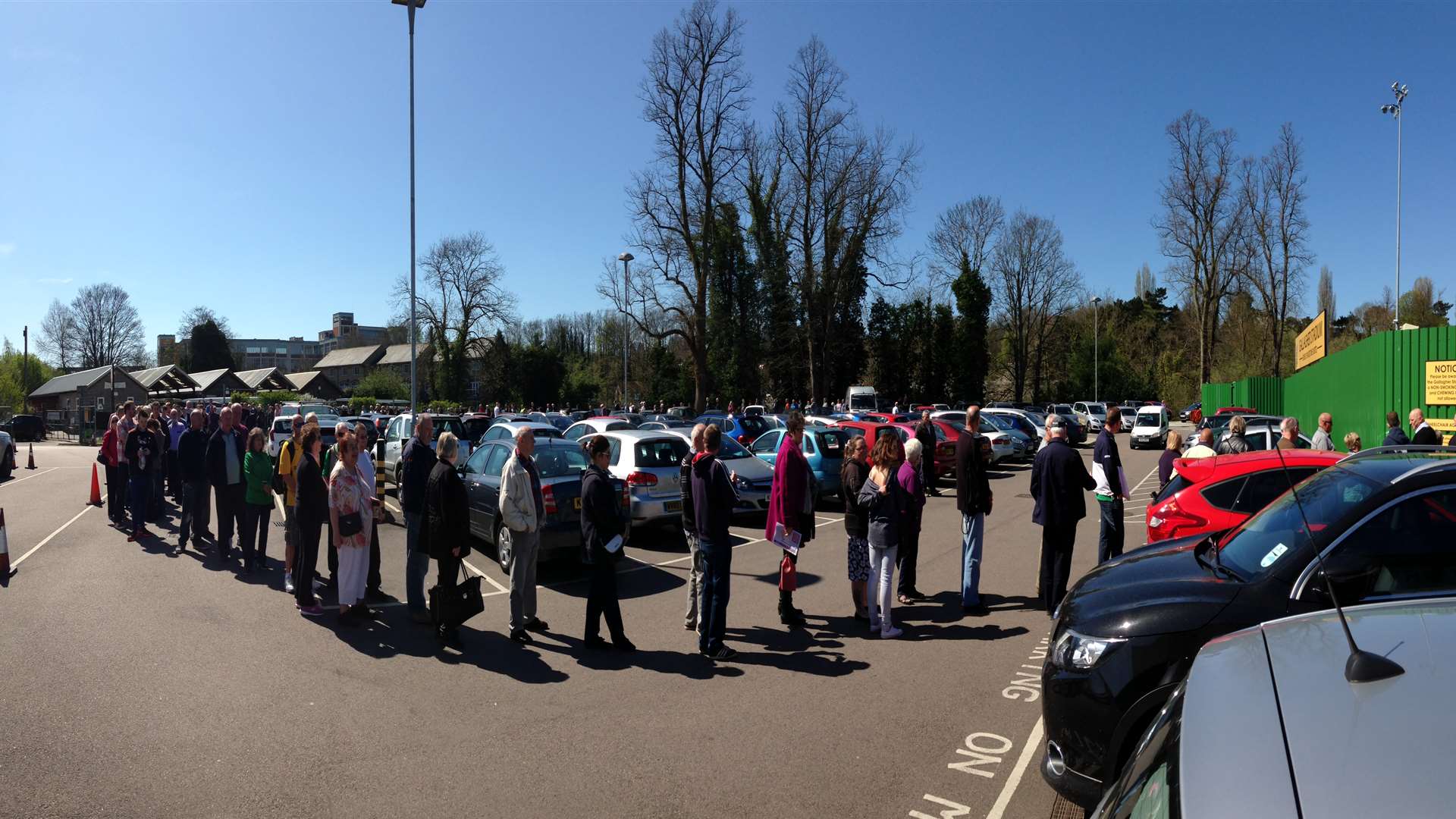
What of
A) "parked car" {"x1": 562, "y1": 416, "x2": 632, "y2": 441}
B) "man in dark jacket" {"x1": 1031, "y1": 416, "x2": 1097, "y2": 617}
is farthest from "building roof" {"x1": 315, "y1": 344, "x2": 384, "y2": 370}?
"man in dark jacket" {"x1": 1031, "y1": 416, "x2": 1097, "y2": 617}

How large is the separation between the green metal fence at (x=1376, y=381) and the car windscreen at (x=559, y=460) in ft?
47.8

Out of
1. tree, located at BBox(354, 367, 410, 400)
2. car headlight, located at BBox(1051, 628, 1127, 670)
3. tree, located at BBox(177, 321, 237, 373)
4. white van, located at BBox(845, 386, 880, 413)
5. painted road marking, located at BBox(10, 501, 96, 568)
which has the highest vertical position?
tree, located at BBox(177, 321, 237, 373)

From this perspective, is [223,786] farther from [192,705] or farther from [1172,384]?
[1172,384]

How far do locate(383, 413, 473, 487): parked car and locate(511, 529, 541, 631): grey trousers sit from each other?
411 inches

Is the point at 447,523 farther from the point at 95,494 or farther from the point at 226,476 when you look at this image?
the point at 95,494

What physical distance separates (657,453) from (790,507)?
209 inches

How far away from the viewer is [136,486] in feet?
41.6

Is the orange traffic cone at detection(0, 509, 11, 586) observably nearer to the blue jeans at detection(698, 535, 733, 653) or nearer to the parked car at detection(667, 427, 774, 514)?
the blue jeans at detection(698, 535, 733, 653)

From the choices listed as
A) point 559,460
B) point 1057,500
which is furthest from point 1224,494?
point 559,460

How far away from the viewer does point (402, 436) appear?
63.4ft

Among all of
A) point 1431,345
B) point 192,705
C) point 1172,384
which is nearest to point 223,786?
point 192,705

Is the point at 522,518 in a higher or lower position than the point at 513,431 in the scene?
lower

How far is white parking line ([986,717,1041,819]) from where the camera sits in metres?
4.41

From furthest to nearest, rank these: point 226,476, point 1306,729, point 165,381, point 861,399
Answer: point 165,381, point 861,399, point 226,476, point 1306,729
